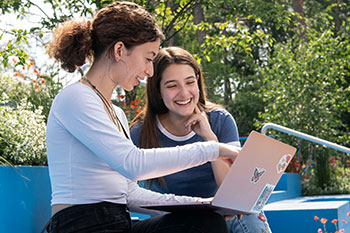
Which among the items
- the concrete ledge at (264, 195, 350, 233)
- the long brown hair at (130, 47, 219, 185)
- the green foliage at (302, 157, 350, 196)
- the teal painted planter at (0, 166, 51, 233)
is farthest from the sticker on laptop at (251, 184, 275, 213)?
the green foliage at (302, 157, 350, 196)

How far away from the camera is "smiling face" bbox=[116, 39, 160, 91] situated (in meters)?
2.12

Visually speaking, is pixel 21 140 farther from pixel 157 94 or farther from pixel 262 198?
pixel 262 198

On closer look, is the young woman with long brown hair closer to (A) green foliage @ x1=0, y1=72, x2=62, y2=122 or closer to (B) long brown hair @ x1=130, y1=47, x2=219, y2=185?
(B) long brown hair @ x1=130, y1=47, x2=219, y2=185

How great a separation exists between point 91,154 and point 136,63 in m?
0.42

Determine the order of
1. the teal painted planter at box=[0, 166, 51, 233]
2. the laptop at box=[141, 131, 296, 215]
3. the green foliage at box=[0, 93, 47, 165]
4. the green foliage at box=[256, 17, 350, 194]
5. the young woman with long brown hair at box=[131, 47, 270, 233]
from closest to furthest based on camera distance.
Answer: the laptop at box=[141, 131, 296, 215] → the teal painted planter at box=[0, 166, 51, 233] → the green foliage at box=[0, 93, 47, 165] → the young woman with long brown hair at box=[131, 47, 270, 233] → the green foliage at box=[256, 17, 350, 194]

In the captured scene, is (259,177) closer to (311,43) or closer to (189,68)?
(189,68)

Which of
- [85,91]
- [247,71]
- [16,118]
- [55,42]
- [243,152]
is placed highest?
[55,42]

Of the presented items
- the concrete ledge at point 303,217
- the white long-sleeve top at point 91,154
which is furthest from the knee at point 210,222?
the concrete ledge at point 303,217

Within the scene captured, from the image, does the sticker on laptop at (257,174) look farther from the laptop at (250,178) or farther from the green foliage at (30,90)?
the green foliage at (30,90)

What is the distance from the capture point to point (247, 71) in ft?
Result: 61.2

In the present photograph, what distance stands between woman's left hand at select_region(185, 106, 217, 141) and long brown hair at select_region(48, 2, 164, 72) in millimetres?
761

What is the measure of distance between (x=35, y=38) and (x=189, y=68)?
165 inches

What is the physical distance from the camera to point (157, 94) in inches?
122

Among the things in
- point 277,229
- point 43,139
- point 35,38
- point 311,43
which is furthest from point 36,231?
point 311,43
